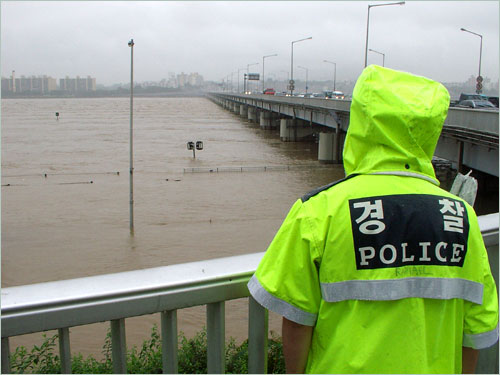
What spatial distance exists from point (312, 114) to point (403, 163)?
45588 millimetres

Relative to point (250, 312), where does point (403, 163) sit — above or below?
above

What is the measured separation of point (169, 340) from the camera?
71.4 inches

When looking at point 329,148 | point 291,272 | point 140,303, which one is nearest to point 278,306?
point 291,272

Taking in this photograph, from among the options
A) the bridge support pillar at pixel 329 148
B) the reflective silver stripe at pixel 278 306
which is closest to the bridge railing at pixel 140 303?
the reflective silver stripe at pixel 278 306

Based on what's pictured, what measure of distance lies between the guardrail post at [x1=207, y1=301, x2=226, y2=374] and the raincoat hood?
25.0 inches

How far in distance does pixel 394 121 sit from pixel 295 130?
5561 cm

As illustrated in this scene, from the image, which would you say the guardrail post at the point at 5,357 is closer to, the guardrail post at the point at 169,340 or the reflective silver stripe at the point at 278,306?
the guardrail post at the point at 169,340

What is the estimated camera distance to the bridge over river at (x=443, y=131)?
17609mm

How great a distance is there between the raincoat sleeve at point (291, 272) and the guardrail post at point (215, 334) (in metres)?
0.18

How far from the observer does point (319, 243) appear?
169cm

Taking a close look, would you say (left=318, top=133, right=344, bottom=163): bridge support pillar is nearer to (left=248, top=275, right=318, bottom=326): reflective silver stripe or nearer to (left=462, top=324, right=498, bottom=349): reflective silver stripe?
(left=462, top=324, right=498, bottom=349): reflective silver stripe

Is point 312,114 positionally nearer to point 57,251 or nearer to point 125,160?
point 125,160

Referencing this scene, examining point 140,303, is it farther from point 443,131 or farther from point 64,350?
point 443,131

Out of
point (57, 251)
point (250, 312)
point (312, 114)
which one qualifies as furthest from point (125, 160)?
point (250, 312)
